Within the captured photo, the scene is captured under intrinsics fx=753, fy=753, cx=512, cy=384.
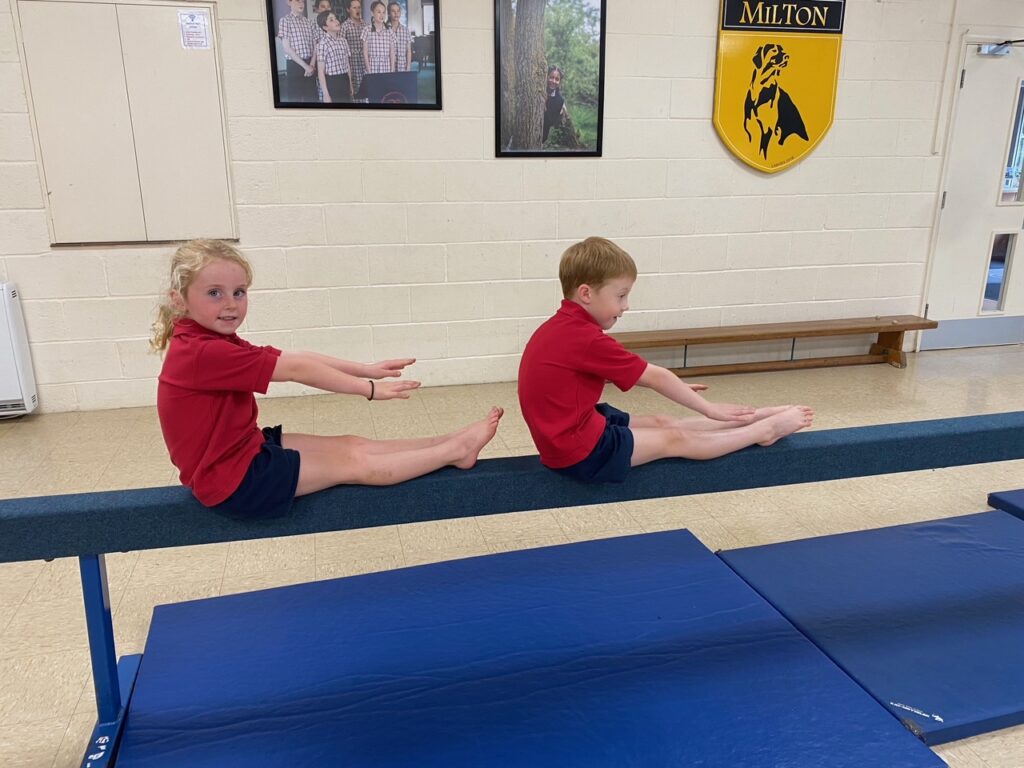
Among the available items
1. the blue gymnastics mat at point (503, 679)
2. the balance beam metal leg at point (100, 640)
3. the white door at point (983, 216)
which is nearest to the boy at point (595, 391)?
the blue gymnastics mat at point (503, 679)

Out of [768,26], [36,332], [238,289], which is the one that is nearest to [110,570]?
[238,289]

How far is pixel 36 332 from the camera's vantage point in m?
4.30

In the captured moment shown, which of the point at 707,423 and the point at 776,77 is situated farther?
the point at 776,77

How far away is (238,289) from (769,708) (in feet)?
5.49

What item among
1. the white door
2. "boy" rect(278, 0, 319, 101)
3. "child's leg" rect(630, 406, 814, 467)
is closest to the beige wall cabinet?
"boy" rect(278, 0, 319, 101)

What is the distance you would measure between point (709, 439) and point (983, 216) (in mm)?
4838

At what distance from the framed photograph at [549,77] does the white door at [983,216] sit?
2748 mm

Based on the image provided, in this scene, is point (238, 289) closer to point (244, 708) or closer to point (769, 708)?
point (244, 708)

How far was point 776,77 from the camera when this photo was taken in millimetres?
4957

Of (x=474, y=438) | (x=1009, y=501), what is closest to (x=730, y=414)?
(x=474, y=438)

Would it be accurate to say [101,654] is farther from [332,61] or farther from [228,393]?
[332,61]

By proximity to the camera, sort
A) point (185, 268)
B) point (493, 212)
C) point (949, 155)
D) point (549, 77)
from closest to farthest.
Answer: point (185, 268)
point (549, 77)
point (493, 212)
point (949, 155)

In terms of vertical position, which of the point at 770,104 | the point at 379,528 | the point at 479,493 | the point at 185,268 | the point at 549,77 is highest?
the point at 549,77

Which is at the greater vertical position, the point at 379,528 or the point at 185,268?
the point at 185,268
